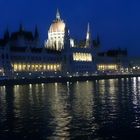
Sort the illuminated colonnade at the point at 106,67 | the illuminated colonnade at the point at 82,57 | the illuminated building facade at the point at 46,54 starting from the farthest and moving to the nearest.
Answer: the illuminated colonnade at the point at 106,67 → the illuminated colonnade at the point at 82,57 → the illuminated building facade at the point at 46,54

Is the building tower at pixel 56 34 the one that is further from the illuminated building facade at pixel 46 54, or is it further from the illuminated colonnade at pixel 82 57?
the illuminated colonnade at pixel 82 57

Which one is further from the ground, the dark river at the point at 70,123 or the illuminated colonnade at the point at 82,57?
the illuminated colonnade at the point at 82,57

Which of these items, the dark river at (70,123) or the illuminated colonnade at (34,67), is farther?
the illuminated colonnade at (34,67)

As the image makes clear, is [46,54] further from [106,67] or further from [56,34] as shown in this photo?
[106,67]

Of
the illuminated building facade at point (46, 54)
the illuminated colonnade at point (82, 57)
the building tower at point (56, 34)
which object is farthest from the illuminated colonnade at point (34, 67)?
the building tower at point (56, 34)

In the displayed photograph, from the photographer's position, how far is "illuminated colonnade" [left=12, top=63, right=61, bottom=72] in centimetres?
12650

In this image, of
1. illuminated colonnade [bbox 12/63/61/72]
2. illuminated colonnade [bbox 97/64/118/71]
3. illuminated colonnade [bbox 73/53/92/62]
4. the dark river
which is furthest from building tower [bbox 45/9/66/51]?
the dark river

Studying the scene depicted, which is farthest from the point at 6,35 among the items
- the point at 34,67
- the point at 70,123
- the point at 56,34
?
the point at 70,123

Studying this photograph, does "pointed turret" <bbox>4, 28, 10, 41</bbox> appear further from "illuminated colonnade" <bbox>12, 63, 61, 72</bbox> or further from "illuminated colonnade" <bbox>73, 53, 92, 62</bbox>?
"illuminated colonnade" <bbox>73, 53, 92, 62</bbox>

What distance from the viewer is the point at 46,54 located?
13938cm

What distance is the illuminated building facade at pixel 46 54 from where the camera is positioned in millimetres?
123963

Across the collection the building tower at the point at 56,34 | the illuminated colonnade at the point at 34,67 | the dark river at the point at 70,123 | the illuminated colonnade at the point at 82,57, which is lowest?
the dark river at the point at 70,123

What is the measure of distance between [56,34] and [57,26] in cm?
367

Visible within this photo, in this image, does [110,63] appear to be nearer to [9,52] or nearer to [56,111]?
[9,52]
